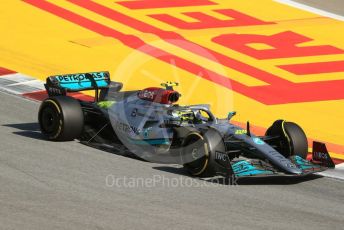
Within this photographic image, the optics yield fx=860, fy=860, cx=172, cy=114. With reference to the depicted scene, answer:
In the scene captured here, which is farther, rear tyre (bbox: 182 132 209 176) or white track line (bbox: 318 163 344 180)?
white track line (bbox: 318 163 344 180)

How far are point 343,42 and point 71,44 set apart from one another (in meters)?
7.91

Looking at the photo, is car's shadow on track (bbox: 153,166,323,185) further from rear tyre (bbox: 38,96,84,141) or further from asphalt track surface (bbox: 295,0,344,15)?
asphalt track surface (bbox: 295,0,344,15)

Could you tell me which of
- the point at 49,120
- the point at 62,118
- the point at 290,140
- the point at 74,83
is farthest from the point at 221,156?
the point at 74,83

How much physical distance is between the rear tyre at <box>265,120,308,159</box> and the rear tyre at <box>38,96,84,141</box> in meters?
3.53

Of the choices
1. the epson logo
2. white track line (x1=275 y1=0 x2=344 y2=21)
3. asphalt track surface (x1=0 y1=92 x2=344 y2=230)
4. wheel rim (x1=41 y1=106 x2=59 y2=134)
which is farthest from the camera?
white track line (x1=275 y1=0 x2=344 y2=21)

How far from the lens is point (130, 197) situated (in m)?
12.7

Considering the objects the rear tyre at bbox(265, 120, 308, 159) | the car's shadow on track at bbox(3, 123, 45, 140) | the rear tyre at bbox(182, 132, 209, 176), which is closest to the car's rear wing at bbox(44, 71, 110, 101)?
the car's shadow on track at bbox(3, 123, 45, 140)

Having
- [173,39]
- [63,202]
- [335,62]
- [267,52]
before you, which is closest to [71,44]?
[173,39]

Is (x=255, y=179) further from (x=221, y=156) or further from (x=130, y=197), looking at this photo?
(x=130, y=197)

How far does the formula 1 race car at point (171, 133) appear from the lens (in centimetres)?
1369

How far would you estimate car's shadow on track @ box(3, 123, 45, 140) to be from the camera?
52.8 feet

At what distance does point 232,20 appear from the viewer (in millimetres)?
26469

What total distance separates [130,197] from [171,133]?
2256 millimetres

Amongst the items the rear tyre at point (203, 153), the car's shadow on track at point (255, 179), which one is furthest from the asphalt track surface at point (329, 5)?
the rear tyre at point (203, 153)
